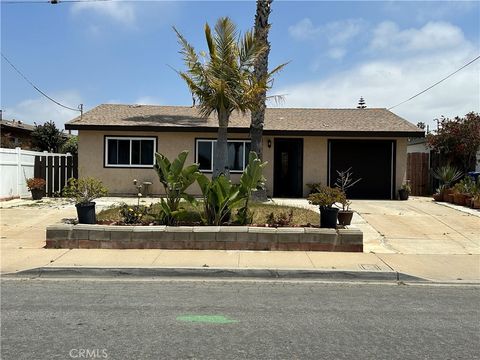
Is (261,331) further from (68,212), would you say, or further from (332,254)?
(68,212)

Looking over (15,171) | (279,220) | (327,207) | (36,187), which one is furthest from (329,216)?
(15,171)

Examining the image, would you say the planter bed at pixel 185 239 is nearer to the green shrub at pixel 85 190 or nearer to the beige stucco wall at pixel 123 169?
the green shrub at pixel 85 190

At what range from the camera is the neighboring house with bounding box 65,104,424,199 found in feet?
62.3

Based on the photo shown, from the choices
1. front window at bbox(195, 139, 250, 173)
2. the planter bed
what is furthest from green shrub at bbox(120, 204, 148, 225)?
front window at bbox(195, 139, 250, 173)

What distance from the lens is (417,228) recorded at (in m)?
12.6

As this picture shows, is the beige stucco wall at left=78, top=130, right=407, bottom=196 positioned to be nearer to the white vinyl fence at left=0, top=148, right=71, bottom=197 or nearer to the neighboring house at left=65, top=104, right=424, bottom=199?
the neighboring house at left=65, top=104, right=424, bottom=199

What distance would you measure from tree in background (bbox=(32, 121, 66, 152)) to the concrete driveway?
24238 millimetres

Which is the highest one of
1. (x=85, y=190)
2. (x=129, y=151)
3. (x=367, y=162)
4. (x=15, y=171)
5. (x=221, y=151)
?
(x=129, y=151)

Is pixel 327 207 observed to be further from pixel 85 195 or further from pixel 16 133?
pixel 16 133

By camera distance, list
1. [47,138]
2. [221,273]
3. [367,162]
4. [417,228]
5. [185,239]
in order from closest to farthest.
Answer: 1. [221,273]
2. [185,239]
3. [417,228]
4. [367,162]
5. [47,138]

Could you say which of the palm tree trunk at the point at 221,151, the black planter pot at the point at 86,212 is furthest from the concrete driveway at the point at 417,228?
the black planter pot at the point at 86,212

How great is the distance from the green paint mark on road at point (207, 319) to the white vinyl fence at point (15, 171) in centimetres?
1347

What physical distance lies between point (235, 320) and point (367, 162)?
50.5ft

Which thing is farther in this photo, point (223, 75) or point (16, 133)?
point (16, 133)
